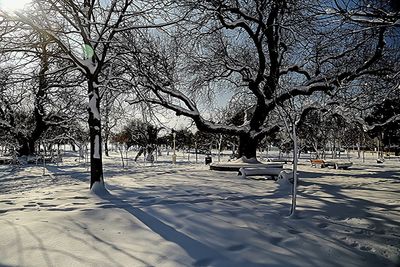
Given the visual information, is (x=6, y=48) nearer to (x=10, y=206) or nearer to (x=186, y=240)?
(x=10, y=206)

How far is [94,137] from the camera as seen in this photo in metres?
10.2

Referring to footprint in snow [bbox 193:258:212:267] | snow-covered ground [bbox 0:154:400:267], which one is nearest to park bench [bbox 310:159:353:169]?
snow-covered ground [bbox 0:154:400:267]

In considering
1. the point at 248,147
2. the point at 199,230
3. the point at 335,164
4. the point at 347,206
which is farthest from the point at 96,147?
the point at 335,164

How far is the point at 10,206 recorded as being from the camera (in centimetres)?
825

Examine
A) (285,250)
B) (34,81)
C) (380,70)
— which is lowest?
(285,250)

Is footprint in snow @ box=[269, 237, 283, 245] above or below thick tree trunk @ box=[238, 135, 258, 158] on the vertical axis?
below

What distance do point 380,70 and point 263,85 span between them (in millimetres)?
6675

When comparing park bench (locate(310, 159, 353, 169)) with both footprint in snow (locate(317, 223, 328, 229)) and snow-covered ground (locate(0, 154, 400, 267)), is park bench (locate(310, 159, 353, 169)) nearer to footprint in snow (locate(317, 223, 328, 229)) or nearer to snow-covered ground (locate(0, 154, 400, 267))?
snow-covered ground (locate(0, 154, 400, 267))

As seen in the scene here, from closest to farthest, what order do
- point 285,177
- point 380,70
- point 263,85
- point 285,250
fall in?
point 285,250, point 285,177, point 380,70, point 263,85

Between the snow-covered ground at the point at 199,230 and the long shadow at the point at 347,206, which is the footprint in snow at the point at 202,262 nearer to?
the snow-covered ground at the point at 199,230

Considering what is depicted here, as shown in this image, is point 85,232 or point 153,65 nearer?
point 85,232

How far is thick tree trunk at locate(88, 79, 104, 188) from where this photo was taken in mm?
10008

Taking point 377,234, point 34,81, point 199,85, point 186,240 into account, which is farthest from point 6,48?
point 199,85

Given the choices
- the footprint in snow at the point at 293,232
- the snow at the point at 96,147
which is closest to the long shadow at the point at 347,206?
the footprint in snow at the point at 293,232
